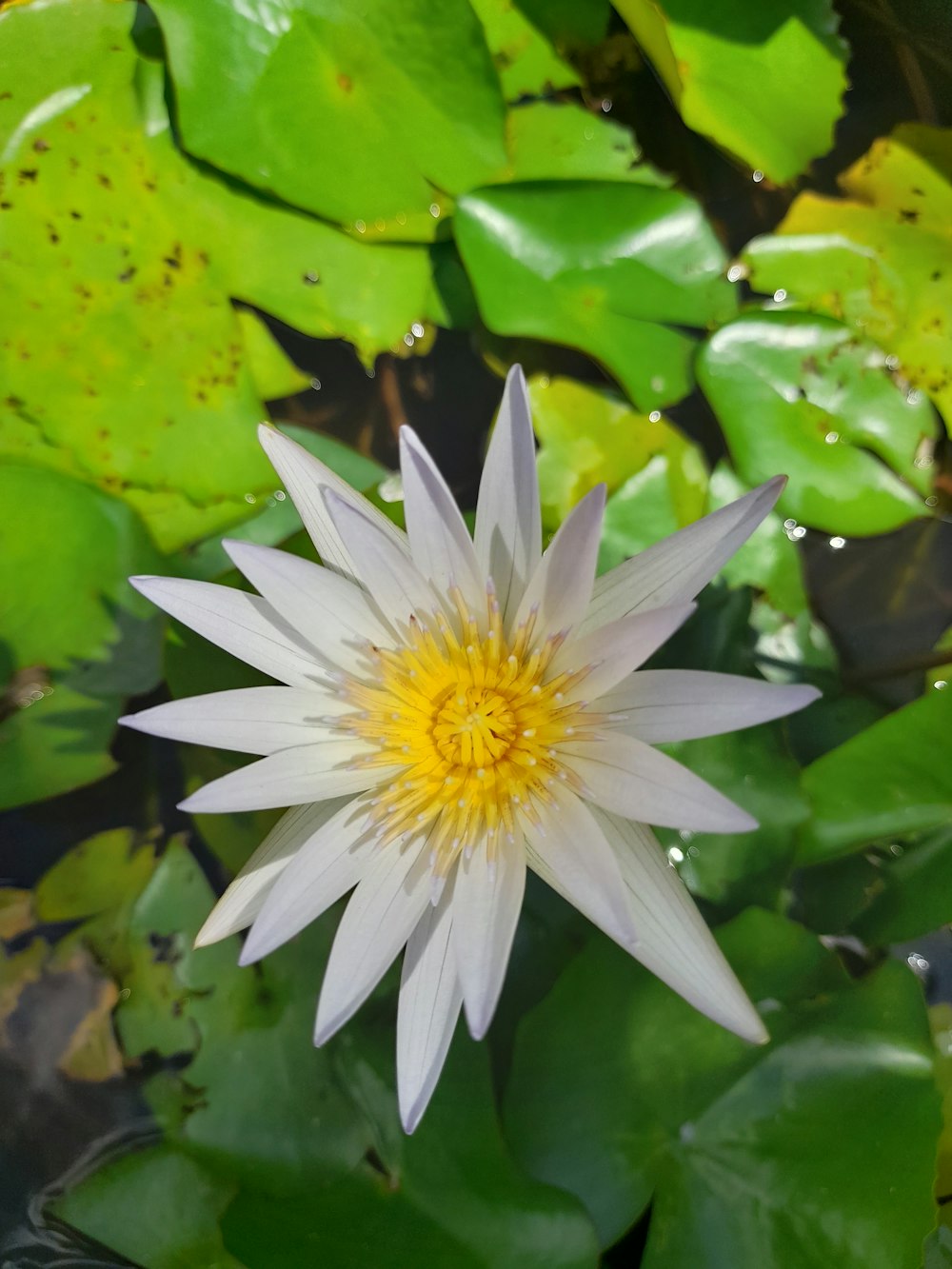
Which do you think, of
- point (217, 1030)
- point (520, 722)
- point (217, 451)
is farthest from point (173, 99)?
point (217, 1030)

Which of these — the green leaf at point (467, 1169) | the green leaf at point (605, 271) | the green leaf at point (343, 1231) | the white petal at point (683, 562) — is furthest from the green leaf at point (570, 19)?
the green leaf at point (343, 1231)

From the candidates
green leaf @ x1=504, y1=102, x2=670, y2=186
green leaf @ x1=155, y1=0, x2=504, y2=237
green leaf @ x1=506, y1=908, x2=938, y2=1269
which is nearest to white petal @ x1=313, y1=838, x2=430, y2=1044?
green leaf @ x1=506, y1=908, x2=938, y2=1269

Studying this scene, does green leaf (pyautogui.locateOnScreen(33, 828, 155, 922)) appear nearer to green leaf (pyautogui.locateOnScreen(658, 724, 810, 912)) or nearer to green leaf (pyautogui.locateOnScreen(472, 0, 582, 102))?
green leaf (pyautogui.locateOnScreen(658, 724, 810, 912))

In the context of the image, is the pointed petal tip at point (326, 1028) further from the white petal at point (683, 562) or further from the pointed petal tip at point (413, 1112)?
the white petal at point (683, 562)

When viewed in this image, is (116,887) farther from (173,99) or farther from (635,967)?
(173,99)

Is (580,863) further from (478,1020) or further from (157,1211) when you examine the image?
(157,1211)
